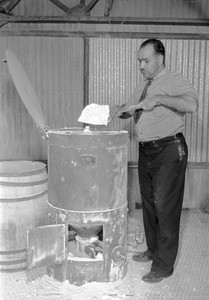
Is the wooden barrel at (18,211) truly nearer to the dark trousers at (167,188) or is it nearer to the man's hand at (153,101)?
the dark trousers at (167,188)

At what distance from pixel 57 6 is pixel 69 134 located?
8.13ft

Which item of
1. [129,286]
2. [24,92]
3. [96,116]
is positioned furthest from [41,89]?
[129,286]

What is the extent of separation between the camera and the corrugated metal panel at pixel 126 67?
4730 mm

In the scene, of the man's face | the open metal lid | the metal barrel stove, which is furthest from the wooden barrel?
the man's face

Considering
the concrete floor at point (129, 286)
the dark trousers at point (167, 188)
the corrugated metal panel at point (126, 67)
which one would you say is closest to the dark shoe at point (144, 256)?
the concrete floor at point (129, 286)

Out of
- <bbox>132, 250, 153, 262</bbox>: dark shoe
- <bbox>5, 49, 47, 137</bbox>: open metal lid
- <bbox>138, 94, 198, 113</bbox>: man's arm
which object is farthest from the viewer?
<bbox>132, 250, 153, 262</bbox>: dark shoe

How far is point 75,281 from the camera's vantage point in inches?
117

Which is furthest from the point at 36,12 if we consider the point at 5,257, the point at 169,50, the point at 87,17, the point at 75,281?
the point at 75,281

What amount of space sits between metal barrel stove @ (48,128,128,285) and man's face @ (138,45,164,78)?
599 mm

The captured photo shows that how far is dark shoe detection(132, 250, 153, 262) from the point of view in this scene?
3.49 meters

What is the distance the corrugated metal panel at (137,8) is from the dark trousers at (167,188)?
91.4 inches

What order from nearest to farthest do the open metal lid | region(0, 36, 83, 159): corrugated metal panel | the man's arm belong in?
the man's arm
the open metal lid
region(0, 36, 83, 159): corrugated metal panel

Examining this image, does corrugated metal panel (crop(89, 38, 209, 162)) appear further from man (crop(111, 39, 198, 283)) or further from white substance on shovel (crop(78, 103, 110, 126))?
white substance on shovel (crop(78, 103, 110, 126))

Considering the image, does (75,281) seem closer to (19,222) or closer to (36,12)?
(19,222)
